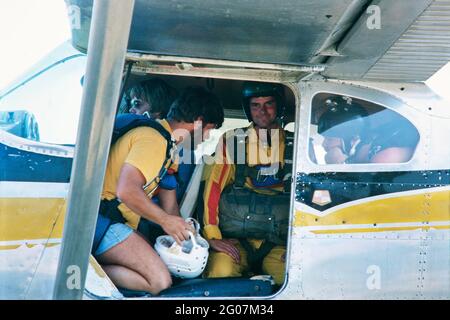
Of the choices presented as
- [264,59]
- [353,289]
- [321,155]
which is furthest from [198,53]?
[353,289]

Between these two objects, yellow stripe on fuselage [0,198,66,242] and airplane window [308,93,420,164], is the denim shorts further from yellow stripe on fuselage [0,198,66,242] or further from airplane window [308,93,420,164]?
airplane window [308,93,420,164]

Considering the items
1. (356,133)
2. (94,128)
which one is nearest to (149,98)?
(356,133)

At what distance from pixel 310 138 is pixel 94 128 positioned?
5.10 feet

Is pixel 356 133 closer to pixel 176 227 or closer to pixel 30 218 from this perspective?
pixel 176 227

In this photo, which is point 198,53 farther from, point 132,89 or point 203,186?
point 203,186

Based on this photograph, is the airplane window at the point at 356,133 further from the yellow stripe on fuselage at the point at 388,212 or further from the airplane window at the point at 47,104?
the airplane window at the point at 47,104

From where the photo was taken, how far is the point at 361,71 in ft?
11.9

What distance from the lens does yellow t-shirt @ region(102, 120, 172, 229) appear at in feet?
11.3

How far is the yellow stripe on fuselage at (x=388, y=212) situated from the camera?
3.54 metres

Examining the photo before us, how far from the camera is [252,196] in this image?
4.01m

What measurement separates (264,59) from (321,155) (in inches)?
25.8

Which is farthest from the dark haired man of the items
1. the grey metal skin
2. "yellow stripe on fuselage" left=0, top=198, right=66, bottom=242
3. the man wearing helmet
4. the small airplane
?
the grey metal skin

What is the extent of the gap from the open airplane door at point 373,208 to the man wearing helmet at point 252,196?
39 centimetres

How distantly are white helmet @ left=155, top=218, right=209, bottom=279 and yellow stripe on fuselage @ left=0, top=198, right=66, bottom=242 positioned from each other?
2.03 ft
